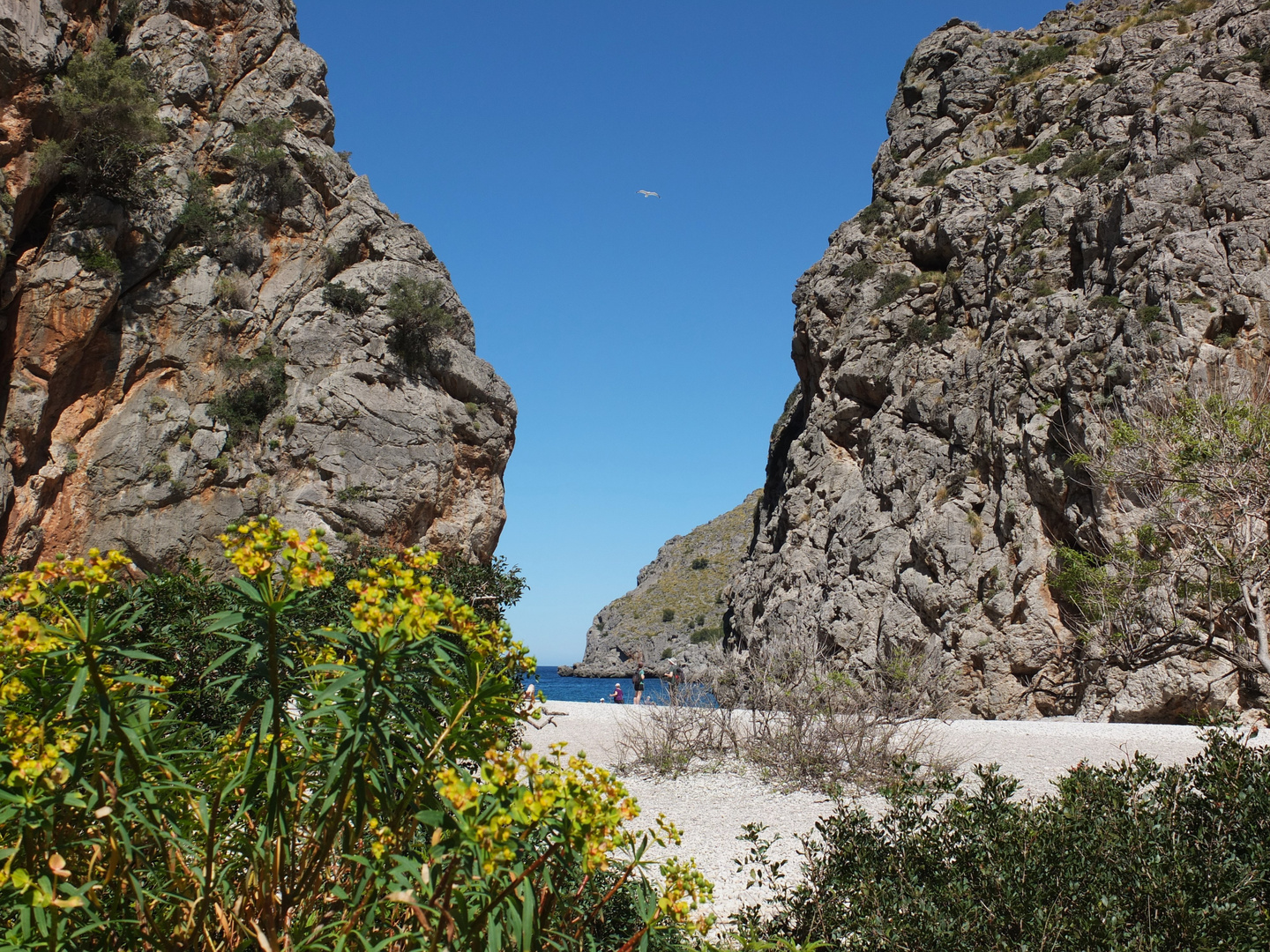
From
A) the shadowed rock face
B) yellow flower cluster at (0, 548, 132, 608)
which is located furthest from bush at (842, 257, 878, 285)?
yellow flower cluster at (0, 548, 132, 608)

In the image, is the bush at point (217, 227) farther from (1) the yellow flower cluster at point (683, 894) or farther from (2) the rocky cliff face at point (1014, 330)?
(1) the yellow flower cluster at point (683, 894)

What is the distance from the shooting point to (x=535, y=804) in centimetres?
188

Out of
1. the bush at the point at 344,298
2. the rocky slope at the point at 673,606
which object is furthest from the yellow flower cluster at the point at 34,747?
the rocky slope at the point at 673,606

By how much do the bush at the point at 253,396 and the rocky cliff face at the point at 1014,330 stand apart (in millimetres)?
17221

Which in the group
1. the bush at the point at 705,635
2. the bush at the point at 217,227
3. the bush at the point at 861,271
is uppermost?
the bush at the point at 861,271

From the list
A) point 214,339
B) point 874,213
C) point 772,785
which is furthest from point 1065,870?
point 874,213

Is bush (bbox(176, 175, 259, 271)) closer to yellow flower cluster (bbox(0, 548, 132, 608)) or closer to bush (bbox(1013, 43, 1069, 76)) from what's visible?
yellow flower cluster (bbox(0, 548, 132, 608))

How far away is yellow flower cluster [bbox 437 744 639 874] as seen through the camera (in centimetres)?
187

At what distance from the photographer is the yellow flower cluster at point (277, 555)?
2031 millimetres

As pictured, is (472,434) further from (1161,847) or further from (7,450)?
(1161,847)

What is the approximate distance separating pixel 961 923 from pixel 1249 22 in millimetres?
29885

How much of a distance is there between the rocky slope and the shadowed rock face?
68684mm

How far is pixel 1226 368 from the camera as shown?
17672 mm

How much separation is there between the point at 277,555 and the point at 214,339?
78.7 feet
